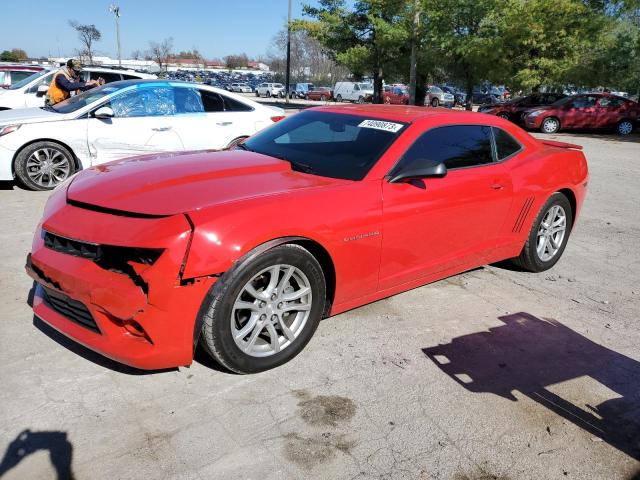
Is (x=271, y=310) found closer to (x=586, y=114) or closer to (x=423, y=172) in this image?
(x=423, y=172)

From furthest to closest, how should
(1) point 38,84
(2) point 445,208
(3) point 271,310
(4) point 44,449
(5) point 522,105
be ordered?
1. (5) point 522,105
2. (1) point 38,84
3. (2) point 445,208
4. (3) point 271,310
5. (4) point 44,449

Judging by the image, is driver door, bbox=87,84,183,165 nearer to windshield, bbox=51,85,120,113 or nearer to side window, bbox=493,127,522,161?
windshield, bbox=51,85,120,113

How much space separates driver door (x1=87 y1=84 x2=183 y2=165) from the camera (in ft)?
22.5

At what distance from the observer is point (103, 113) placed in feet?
22.2

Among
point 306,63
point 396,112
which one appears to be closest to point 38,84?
→ point 396,112

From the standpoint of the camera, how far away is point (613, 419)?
2730 millimetres

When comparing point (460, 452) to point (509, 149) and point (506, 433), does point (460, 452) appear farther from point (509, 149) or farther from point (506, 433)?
point (509, 149)

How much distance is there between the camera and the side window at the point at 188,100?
7.35 meters

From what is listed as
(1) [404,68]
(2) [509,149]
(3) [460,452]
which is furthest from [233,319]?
(1) [404,68]

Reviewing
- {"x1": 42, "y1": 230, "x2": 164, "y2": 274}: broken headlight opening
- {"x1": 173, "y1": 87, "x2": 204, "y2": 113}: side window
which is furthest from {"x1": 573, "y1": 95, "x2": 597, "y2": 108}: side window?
{"x1": 42, "y1": 230, "x2": 164, "y2": 274}: broken headlight opening

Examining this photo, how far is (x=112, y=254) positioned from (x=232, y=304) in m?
0.64

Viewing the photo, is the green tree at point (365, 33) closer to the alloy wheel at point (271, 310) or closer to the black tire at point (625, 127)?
the black tire at point (625, 127)

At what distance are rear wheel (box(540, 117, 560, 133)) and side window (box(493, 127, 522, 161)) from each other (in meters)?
16.7

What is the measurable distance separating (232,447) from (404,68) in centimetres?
2959
